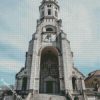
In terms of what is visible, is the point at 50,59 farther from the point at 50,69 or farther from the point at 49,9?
the point at 49,9

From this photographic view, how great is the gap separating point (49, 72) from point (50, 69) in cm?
79

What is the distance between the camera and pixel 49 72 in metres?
39.2

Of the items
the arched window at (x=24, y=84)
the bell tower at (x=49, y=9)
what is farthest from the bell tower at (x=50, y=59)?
the arched window at (x=24, y=84)

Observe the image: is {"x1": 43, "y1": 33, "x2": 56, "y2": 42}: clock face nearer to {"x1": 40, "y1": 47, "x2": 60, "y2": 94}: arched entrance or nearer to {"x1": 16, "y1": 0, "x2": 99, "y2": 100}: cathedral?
{"x1": 16, "y1": 0, "x2": 99, "y2": 100}: cathedral

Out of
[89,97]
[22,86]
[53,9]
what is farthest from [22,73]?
[53,9]

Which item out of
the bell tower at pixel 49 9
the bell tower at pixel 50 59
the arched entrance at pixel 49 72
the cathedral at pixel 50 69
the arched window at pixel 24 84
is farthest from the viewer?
the bell tower at pixel 49 9

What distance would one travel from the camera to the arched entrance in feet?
121

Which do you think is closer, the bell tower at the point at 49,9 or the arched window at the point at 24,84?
the arched window at the point at 24,84

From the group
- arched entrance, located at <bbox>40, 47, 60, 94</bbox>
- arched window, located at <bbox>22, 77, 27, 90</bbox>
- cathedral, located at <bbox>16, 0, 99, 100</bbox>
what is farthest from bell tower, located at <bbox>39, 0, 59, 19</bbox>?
arched window, located at <bbox>22, 77, 27, 90</bbox>

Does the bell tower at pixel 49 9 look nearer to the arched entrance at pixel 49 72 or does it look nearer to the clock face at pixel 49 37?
the clock face at pixel 49 37

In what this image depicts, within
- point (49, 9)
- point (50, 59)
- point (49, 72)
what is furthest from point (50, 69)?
point (49, 9)

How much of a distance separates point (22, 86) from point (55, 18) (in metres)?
19.4

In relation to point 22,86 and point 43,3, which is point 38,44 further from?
point 43,3

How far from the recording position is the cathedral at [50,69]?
32188 mm
